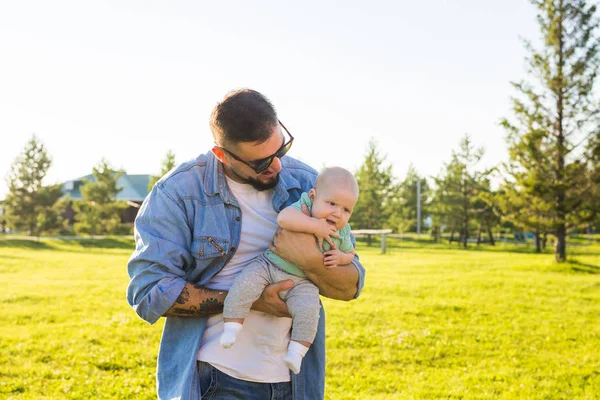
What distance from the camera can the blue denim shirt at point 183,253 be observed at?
8.53ft

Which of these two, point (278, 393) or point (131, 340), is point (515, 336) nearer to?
point (131, 340)

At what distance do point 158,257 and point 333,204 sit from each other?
870 millimetres

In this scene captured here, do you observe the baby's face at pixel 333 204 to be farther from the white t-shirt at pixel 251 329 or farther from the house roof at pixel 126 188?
the house roof at pixel 126 188

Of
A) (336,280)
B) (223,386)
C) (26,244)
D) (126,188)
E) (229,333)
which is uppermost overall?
(126,188)

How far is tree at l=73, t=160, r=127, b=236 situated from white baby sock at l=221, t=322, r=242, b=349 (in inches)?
1670

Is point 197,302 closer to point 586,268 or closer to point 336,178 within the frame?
point 336,178

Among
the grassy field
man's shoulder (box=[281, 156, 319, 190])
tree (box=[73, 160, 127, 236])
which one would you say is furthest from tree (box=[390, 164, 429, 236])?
man's shoulder (box=[281, 156, 319, 190])


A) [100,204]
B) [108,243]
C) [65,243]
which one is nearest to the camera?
[65,243]

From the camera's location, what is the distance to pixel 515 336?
10328mm

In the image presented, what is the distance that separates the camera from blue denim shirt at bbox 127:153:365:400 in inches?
102

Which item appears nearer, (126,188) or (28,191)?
(28,191)

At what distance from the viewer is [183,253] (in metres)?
2.71

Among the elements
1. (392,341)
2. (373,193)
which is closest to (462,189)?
(373,193)

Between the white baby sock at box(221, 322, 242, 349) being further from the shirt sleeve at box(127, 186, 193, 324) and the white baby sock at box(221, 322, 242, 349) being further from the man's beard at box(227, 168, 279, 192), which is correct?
the man's beard at box(227, 168, 279, 192)
